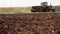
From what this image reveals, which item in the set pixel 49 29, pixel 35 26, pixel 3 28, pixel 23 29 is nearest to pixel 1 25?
pixel 3 28

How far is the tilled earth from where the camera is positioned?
1388 mm

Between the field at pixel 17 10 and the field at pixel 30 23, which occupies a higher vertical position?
the field at pixel 17 10

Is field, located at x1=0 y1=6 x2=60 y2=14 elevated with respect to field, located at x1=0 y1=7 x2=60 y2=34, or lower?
elevated

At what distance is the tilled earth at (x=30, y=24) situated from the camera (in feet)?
4.55

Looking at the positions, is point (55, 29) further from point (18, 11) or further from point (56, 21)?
point (18, 11)

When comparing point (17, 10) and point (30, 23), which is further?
point (17, 10)

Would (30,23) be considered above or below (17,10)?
below

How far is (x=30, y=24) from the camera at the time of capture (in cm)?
140

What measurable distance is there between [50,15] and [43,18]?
79 mm

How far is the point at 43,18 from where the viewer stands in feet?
4.58

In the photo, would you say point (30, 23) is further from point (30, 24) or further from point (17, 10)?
point (17, 10)

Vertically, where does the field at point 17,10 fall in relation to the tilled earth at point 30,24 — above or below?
above

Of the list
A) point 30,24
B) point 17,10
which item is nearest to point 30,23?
point 30,24

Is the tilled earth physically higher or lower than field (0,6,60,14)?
lower
